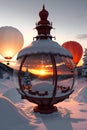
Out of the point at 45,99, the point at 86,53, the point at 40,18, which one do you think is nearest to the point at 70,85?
the point at 45,99

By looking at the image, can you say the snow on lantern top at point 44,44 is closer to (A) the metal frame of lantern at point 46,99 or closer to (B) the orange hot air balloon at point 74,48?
(A) the metal frame of lantern at point 46,99

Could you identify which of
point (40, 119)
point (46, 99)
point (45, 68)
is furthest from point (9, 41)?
point (40, 119)

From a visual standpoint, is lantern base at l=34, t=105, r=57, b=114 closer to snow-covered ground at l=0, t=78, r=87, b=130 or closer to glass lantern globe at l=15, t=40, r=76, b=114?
glass lantern globe at l=15, t=40, r=76, b=114

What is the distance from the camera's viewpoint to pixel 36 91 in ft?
37.7

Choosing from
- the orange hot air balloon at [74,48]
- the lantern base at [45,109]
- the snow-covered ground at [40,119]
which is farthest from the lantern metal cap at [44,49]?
the orange hot air balloon at [74,48]

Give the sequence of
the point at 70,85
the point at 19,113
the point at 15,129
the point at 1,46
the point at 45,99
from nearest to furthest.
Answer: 1. the point at 15,129
2. the point at 19,113
3. the point at 45,99
4. the point at 70,85
5. the point at 1,46

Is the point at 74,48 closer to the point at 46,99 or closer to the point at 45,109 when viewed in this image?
the point at 45,109

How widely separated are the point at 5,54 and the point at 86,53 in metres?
26.6

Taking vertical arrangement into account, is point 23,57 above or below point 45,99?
above

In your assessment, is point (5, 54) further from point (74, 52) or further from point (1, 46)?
point (74, 52)

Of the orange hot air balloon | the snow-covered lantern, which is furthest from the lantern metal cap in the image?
the orange hot air balloon

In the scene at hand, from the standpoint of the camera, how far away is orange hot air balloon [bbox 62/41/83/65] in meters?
20.5

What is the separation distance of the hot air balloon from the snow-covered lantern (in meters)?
3.20

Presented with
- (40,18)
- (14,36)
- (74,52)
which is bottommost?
(74,52)
